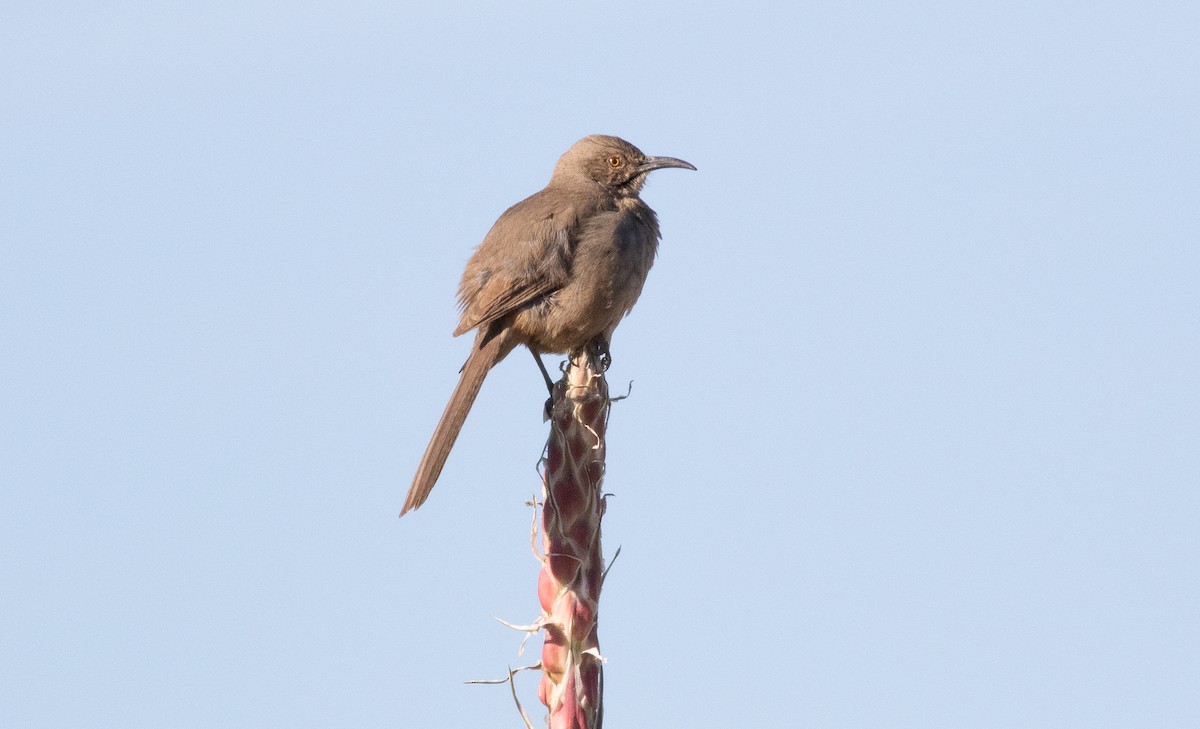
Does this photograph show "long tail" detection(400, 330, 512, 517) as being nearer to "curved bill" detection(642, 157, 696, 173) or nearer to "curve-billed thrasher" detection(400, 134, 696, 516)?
"curve-billed thrasher" detection(400, 134, 696, 516)

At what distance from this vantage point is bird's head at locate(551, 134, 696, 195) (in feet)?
26.6

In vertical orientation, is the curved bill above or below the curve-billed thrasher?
above

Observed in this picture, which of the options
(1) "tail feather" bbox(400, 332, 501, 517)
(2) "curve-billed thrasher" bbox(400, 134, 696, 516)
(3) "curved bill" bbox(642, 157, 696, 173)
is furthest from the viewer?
(3) "curved bill" bbox(642, 157, 696, 173)

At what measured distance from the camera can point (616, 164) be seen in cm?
816

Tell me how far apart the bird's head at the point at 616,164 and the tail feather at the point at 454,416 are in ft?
5.52

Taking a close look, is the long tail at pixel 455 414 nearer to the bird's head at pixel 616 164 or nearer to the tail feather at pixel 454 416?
the tail feather at pixel 454 416

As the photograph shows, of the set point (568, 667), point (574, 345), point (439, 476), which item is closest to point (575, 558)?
point (568, 667)

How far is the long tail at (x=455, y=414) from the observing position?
5.69 meters

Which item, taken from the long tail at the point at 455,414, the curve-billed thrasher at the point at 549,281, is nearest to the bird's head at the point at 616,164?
the curve-billed thrasher at the point at 549,281

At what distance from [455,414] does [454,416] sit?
2cm

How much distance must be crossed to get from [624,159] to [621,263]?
1.47m

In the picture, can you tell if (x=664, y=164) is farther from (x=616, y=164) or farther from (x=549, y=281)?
(x=549, y=281)

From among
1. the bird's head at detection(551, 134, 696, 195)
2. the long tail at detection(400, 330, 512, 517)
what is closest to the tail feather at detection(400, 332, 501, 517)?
the long tail at detection(400, 330, 512, 517)

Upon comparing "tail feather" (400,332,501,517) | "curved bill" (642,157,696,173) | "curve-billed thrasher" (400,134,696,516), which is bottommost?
"tail feather" (400,332,501,517)
